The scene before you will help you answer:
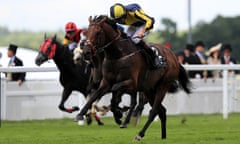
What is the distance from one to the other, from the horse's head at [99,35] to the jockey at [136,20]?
0.32 metres

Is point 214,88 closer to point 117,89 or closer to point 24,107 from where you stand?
point 24,107

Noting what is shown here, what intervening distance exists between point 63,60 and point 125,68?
177 inches

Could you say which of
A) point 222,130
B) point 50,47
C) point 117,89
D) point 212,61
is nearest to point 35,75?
point 212,61

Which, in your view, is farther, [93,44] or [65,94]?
[65,94]

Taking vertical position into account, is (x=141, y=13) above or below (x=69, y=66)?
above

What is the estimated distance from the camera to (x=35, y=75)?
25219 millimetres

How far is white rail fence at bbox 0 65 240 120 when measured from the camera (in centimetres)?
1822

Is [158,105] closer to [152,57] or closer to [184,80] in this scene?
[152,57]

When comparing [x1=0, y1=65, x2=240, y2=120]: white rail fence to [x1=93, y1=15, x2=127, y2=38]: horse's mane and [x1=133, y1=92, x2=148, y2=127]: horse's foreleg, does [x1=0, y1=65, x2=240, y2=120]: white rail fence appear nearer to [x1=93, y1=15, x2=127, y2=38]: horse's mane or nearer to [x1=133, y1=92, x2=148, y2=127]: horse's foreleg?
[x1=133, y1=92, x2=148, y2=127]: horse's foreleg

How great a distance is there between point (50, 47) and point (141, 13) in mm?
4090

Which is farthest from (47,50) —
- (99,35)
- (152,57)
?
(99,35)

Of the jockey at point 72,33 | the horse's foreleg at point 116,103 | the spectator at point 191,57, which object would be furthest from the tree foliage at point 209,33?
the horse's foreleg at point 116,103

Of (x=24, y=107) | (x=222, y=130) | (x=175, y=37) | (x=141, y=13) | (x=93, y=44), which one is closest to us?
(x=93, y=44)

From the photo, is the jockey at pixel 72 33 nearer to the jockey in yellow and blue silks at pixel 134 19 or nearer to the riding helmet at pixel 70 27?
the riding helmet at pixel 70 27
